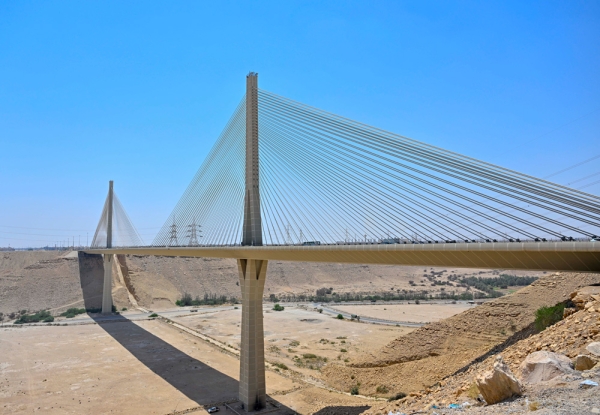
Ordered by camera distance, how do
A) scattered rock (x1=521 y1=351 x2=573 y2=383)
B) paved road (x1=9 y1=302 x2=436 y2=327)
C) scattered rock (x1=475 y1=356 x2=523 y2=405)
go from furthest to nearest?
paved road (x1=9 y1=302 x2=436 y2=327), scattered rock (x1=521 y1=351 x2=573 y2=383), scattered rock (x1=475 y1=356 x2=523 y2=405)

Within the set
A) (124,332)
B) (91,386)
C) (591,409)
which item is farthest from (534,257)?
(124,332)

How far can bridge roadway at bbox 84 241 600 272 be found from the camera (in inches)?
385

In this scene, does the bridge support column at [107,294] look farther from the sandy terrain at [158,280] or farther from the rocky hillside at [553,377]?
the rocky hillside at [553,377]

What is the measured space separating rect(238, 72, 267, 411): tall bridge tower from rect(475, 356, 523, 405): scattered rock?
14166mm

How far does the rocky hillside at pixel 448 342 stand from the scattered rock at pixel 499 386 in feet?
39.9

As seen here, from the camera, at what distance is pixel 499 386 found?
7355 mm

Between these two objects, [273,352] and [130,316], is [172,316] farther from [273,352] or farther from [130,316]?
[273,352]

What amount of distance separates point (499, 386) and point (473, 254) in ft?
15.6

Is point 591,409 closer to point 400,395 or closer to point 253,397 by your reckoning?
point 400,395

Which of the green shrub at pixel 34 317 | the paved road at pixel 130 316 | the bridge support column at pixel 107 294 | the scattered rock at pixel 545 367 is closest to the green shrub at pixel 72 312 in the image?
the paved road at pixel 130 316

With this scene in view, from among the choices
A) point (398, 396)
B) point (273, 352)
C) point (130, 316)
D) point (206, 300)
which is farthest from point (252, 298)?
point (206, 300)

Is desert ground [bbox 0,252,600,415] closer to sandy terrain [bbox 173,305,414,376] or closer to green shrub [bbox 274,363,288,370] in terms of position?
sandy terrain [bbox 173,305,414,376]

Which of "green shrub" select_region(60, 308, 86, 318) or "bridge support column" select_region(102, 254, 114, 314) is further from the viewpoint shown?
"bridge support column" select_region(102, 254, 114, 314)

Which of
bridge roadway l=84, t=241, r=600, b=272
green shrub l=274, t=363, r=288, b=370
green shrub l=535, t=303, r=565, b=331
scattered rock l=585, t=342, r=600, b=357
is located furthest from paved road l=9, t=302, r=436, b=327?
scattered rock l=585, t=342, r=600, b=357
